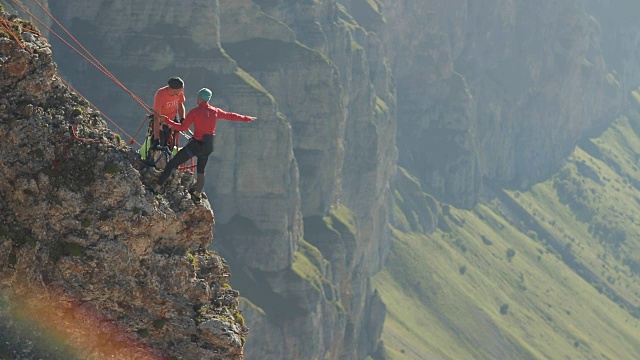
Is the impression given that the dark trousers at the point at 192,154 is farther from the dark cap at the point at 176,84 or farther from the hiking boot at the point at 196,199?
the dark cap at the point at 176,84

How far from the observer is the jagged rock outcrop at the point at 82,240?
33.9 meters

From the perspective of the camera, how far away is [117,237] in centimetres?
3531

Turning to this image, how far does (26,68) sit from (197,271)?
8.83m

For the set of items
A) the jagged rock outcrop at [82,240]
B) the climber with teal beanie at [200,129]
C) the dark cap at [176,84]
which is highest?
the dark cap at [176,84]

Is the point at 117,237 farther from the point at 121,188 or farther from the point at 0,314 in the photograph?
the point at 0,314

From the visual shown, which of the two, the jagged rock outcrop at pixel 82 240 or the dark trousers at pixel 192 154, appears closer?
the jagged rock outcrop at pixel 82 240

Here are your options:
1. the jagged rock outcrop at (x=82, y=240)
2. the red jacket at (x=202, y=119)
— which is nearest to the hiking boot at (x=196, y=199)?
the jagged rock outcrop at (x=82, y=240)

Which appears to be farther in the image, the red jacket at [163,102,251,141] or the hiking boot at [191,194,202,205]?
the red jacket at [163,102,251,141]

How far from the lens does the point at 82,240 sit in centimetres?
3472

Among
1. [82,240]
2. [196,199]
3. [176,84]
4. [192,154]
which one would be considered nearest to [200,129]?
[192,154]

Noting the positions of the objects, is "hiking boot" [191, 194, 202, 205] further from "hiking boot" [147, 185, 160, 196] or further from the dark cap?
the dark cap

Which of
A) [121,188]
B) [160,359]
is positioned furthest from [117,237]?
[160,359]

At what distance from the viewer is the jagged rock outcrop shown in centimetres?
3394

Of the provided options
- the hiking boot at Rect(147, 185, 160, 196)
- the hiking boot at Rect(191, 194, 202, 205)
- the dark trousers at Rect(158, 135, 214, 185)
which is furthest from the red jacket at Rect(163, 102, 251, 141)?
the hiking boot at Rect(147, 185, 160, 196)
